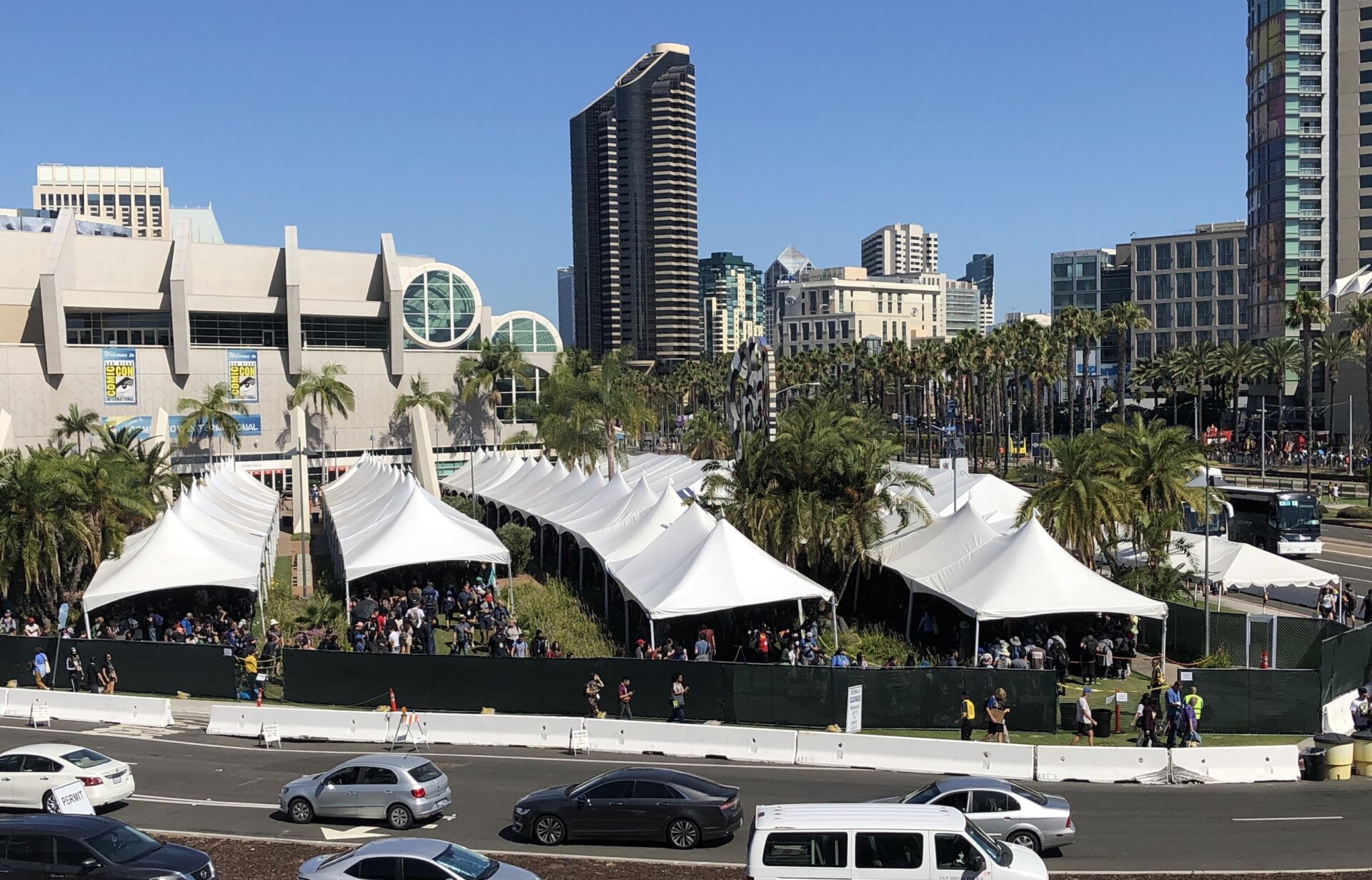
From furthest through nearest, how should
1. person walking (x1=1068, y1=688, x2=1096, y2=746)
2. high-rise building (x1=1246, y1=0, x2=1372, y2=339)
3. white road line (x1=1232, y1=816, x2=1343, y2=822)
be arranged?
1. high-rise building (x1=1246, y1=0, x2=1372, y2=339)
2. person walking (x1=1068, y1=688, x2=1096, y2=746)
3. white road line (x1=1232, y1=816, x2=1343, y2=822)

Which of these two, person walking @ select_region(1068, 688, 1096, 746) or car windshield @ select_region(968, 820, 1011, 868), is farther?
person walking @ select_region(1068, 688, 1096, 746)

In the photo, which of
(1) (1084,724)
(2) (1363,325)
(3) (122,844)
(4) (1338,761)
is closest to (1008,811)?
(1) (1084,724)

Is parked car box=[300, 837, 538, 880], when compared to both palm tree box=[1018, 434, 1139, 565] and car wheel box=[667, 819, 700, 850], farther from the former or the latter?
palm tree box=[1018, 434, 1139, 565]

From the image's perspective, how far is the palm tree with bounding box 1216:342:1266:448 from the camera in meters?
90.7

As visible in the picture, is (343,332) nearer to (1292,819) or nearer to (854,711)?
(854,711)

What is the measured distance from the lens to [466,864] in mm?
12680

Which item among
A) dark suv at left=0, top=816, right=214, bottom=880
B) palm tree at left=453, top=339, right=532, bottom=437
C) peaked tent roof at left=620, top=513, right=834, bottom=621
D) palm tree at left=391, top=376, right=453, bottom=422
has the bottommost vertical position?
dark suv at left=0, top=816, right=214, bottom=880

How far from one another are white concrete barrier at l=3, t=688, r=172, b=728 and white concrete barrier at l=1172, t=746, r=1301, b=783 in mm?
20187

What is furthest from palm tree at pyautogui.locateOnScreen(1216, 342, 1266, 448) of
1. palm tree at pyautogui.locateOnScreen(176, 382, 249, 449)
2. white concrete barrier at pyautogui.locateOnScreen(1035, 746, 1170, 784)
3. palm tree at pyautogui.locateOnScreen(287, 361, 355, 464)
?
white concrete barrier at pyautogui.locateOnScreen(1035, 746, 1170, 784)

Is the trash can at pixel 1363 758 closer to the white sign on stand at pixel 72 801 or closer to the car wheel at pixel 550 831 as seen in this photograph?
the car wheel at pixel 550 831

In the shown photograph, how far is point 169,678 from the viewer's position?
27688mm

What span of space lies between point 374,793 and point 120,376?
6467 cm

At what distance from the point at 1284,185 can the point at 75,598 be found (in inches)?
4628

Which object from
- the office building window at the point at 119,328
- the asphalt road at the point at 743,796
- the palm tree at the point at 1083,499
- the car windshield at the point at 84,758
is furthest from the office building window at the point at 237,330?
the car windshield at the point at 84,758
